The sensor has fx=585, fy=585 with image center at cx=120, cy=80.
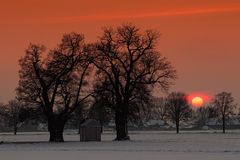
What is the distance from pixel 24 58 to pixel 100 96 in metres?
10.5

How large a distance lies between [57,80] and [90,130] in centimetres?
842

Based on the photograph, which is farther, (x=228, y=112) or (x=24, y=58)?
(x=228, y=112)

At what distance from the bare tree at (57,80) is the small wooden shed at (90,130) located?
3.32 metres

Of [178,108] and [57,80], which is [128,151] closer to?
[57,80]

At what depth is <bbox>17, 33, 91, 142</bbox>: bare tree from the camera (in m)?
70.5

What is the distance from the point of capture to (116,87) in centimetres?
7331

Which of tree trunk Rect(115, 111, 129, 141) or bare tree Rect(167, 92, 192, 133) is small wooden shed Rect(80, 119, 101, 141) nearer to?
tree trunk Rect(115, 111, 129, 141)

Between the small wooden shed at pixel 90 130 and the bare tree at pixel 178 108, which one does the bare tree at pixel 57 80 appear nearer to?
the small wooden shed at pixel 90 130

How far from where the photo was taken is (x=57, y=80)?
70812 millimetres

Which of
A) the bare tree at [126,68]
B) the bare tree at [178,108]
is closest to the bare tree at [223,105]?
the bare tree at [178,108]

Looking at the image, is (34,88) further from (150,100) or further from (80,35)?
(150,100)

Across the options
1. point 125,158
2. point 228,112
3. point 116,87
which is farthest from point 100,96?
point 228,112

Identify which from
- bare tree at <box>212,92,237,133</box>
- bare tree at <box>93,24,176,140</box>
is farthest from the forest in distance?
bare tree at <box>212,92,237,133</box>

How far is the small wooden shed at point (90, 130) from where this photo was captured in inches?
2926
